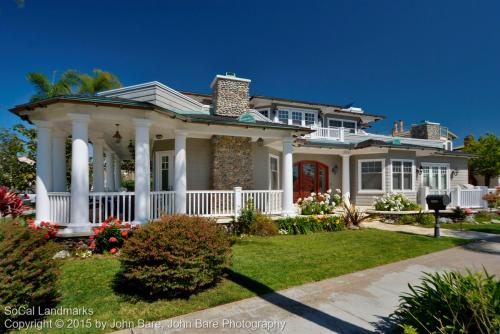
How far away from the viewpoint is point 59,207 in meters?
7.05

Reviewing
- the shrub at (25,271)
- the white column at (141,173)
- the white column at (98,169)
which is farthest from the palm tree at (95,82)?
the shrub at (25,271)

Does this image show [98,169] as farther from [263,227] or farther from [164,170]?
[263,227]

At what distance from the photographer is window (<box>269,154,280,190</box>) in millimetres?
11797

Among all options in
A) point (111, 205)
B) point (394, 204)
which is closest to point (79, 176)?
point (111, 205)

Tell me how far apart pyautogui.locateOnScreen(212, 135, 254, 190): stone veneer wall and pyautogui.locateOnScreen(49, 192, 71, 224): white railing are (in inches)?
183

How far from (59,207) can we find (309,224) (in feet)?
26.2

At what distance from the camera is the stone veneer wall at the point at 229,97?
10.8 meters

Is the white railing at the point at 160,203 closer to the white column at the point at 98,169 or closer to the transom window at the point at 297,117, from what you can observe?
the white column at the point at 98,169

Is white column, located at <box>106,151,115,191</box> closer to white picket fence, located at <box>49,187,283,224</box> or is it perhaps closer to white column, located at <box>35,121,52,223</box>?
white picket fence, located at <box>49,187,283,224</box>

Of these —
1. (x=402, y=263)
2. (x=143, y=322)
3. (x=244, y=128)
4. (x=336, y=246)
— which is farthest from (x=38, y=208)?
(x=402, y=263)

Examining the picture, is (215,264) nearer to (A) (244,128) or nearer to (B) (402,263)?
(B) (402,263)

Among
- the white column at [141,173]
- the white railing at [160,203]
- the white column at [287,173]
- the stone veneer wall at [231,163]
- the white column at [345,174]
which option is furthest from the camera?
the white column at [345,174]

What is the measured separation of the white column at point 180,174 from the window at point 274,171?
458 cm

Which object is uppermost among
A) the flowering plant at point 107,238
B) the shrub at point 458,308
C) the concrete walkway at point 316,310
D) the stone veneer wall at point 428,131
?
the stone veneer wall at point 428,131
